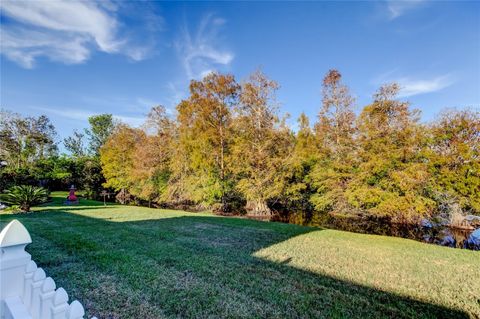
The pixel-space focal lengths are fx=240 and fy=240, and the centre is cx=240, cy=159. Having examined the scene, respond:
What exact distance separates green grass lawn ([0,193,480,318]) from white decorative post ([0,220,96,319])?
45.7 inches

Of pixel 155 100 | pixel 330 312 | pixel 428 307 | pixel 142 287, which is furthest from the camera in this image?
pixel 155 100

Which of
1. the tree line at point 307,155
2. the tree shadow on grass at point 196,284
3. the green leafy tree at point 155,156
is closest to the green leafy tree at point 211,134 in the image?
the tree line at point 307,155

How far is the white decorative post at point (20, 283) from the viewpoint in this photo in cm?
143

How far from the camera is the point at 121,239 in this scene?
561 centimetres

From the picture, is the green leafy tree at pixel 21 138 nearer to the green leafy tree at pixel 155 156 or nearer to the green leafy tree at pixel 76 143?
the green leafy tree at pixel 76 143

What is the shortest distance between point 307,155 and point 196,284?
40.8 feet

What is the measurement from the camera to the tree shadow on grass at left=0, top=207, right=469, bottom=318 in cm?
270

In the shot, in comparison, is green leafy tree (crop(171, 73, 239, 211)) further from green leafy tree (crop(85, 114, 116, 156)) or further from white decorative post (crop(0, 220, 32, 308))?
green leafy tree (crop(85, 114, 116, 156))

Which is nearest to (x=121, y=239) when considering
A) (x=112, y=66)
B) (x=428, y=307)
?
(x=428, y=307)

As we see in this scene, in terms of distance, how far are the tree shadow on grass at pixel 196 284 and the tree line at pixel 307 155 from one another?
8.75m

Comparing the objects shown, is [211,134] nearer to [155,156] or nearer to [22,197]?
[155,156]

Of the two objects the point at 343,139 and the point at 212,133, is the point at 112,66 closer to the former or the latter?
the point at 212,133

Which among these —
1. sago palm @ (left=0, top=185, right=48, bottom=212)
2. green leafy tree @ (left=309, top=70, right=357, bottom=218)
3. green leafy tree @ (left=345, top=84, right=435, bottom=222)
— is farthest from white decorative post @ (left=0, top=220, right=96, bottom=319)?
green leafy tree @ (left=309, top=70, right=357, bottom=218)

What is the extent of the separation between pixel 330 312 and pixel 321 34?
11180mm
